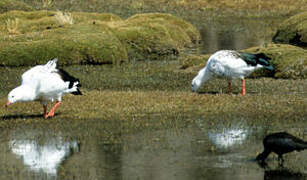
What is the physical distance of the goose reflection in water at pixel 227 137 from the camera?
15.4 meters

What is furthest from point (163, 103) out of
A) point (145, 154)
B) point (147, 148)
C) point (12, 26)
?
point (12, 26)

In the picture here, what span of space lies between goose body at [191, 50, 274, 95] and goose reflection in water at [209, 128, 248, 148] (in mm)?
5156

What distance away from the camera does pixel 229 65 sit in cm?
2170

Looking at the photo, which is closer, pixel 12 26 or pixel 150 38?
pixel 150 38

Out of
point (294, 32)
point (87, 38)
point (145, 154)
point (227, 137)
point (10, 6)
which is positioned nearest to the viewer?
point (145, 154)

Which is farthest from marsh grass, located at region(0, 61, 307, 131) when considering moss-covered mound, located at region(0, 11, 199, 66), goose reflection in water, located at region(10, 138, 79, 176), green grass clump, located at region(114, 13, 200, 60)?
green grass clump, located at region(114, 13, 200, 60)

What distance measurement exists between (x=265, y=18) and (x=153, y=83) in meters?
33.7

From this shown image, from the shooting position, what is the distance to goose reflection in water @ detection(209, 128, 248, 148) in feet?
50.6

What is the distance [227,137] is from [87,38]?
18.6 meters

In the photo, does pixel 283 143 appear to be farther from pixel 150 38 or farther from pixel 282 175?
pixel 150 38

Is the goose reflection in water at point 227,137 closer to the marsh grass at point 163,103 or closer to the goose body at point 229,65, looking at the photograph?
the marsh grass at point 163,103

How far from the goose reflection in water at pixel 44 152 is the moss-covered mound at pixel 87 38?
1561cm

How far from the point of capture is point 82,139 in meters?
16.1

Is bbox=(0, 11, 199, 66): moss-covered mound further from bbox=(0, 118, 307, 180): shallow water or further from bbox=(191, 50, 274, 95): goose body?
bbox=(0, 118, 307, 180): shallow water
